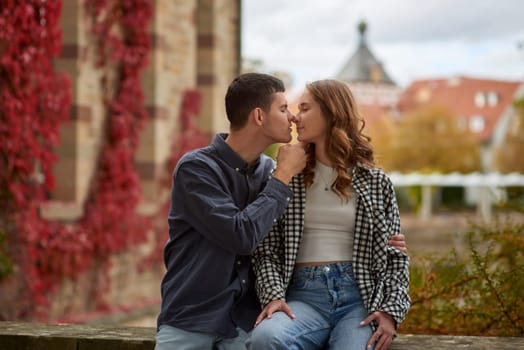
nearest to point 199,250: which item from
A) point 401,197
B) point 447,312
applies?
point 447,312

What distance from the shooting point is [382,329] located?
10.5 ft

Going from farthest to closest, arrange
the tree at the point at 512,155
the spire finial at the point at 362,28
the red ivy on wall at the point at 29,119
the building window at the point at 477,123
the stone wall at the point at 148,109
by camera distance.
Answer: the spire finial at the point at 362,28, the building window at the point at 477,123, the tree at the point at 512,155, the stone wall at the point at 148,109, the red ivy on wall at the point at 29,119

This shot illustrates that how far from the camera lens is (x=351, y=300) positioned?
10.9ft

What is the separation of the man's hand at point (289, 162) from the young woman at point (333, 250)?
0.09m

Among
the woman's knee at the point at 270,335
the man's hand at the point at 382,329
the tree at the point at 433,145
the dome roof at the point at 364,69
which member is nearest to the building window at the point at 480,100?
the tree at the point at 433,145

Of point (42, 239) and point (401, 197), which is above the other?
point (42, 239)

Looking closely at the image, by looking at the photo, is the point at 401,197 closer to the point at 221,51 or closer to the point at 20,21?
the point at 221,51

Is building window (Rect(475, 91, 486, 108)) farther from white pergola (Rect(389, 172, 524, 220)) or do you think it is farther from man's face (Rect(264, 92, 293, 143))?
man's face (Rect(264, 92, 293, 143))

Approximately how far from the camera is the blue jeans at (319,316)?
3146mm

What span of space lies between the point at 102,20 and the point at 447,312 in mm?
5635

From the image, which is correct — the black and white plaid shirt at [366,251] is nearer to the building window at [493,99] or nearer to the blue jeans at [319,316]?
the blue jeans at [319,316]

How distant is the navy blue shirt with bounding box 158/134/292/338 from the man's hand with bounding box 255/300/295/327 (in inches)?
6.9

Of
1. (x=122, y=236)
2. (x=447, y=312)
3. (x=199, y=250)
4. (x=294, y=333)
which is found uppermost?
(x=199, y=250)

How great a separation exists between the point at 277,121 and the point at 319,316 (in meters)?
0.76
